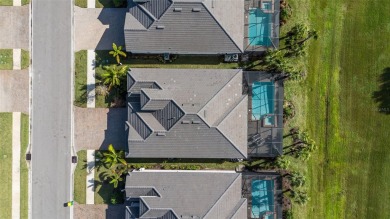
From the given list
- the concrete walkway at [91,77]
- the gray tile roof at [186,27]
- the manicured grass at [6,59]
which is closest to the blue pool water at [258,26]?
the gray tile roof at [186,27]

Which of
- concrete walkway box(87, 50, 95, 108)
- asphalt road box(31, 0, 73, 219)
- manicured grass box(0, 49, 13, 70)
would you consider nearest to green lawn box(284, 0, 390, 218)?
concrete walkway box(87, 50, 95, 108)

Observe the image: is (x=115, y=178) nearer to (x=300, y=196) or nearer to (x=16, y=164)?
(x=16, y=164)

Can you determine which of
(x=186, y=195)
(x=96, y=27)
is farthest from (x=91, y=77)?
(x=186, y=195)

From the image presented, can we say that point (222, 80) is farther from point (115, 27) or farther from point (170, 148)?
point (115, 27)

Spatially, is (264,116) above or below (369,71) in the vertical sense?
below

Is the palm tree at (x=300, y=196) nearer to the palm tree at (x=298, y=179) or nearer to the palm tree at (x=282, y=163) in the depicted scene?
the palm tree at (x=298, y=179)

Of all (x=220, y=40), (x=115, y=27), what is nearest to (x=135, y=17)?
(x=115, y=27)
